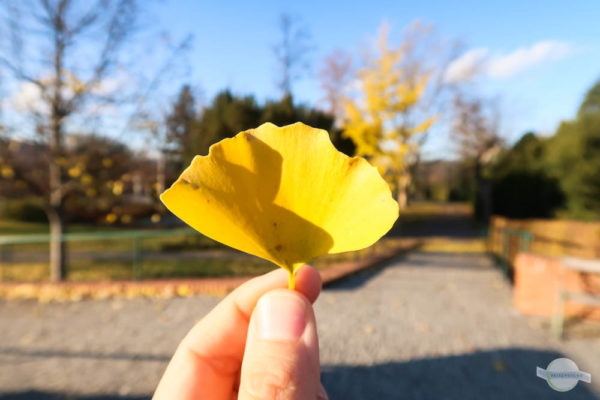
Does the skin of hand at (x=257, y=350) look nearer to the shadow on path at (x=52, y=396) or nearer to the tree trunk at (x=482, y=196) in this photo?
the shadow on path at (x=52, y=396)

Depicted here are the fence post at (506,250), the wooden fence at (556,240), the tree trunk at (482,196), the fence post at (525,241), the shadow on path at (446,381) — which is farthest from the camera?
the tree trunk at (482,196)

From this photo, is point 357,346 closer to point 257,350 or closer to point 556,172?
point 257,350

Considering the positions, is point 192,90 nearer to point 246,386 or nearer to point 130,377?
point 130,377

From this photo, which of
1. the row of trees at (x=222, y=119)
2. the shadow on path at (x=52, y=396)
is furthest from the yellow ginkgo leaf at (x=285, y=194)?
the shadow on path at (x=52, y=396)

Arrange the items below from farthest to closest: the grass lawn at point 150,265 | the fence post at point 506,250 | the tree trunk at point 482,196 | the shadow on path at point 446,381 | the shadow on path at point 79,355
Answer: the tree trunk at point 482,196
the fence post at point 506,250
the grass lawn at point 150,265
the shadow on path at point 79,355
the shadow on path at point 446,381

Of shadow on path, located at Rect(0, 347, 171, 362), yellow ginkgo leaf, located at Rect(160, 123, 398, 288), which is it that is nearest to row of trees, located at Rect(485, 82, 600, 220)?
shadow on path, located at Rect(0, 347, 171, 362)

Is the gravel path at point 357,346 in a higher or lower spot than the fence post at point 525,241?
lower

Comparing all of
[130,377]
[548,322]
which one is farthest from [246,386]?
[548,322]
